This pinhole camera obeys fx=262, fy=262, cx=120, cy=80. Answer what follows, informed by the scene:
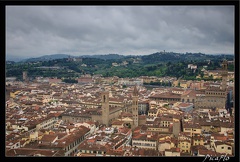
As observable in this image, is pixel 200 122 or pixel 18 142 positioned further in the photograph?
pixel 200 122

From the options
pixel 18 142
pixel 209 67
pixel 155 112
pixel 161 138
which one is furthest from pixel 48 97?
pixel 209 67

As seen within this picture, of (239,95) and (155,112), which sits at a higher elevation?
(239,95)

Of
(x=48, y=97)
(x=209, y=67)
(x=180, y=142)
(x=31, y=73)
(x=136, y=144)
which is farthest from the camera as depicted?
(x=31, y=73)

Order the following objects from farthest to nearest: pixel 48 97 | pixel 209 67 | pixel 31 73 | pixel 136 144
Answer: pixel 31 73 < pixel 209 67 < pixel 48 97 < pixel 136 144

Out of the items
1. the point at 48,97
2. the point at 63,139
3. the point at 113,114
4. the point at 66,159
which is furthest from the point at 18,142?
the point at 48,97

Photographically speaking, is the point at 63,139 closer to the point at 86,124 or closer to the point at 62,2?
the point at 86,124

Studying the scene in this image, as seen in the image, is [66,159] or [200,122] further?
[200,122]

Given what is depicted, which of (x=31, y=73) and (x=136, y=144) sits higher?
(x=31, y=73)

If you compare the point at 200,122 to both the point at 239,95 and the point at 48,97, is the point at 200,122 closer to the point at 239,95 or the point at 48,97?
the point at 239,95

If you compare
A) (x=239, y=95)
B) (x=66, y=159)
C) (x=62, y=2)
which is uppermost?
(x=62, y=2)
